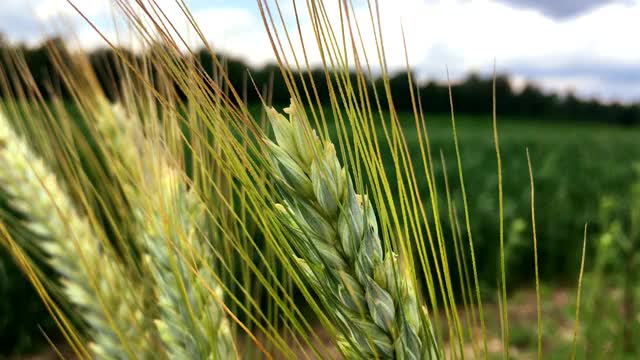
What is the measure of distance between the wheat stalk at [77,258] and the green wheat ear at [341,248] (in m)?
0.56

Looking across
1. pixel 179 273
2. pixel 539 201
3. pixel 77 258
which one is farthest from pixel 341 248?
pixel 539 201

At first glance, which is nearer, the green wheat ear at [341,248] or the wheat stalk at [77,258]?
the green wheat ear at [341,248]

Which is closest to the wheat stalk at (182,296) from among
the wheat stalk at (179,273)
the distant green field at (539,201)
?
the wheat stalk at (179,273)

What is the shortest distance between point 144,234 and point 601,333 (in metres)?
3.03

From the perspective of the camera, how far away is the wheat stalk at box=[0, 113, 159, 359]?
4.76ft

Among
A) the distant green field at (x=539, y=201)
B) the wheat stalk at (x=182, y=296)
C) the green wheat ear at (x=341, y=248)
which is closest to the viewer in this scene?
the green wheat ear at (x=341, y=248)

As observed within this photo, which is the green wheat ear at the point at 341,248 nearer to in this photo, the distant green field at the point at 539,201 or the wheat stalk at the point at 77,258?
the wheat stalk at the point at 77,258

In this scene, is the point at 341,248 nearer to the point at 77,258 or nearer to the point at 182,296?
the point at 182,296

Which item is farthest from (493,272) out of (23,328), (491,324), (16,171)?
(16,171)

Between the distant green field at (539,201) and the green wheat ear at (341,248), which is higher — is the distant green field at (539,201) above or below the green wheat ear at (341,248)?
below

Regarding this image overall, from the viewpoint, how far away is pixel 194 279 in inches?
52.2

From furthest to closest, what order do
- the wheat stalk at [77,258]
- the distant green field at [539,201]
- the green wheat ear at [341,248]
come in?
1. the distant green field at [539,201]
2. the wheat stalk at [77,258]
3. the green wheat ear at [341,248]

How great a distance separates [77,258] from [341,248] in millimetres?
915

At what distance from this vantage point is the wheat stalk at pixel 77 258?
1.45 meters
